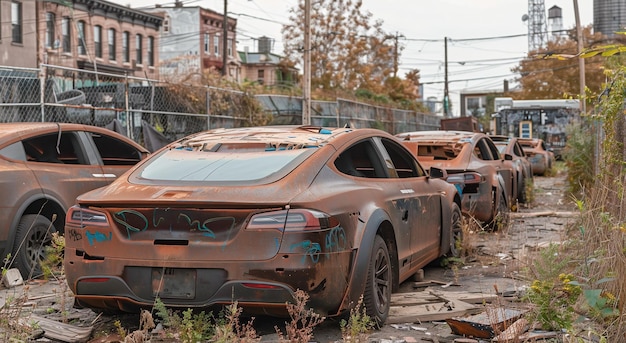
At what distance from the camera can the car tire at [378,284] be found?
5473 millimetres

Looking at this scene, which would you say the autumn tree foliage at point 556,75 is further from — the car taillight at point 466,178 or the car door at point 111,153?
the car door at point 111,153

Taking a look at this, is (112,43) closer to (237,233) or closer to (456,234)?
(456,234)

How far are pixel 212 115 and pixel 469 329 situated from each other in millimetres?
16972

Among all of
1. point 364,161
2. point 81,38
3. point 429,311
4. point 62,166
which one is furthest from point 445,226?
point 81,38

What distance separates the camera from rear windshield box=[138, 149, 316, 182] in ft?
17.7

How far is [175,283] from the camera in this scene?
5.04 meters

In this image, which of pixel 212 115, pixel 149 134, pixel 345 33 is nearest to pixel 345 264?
pixel 149 134

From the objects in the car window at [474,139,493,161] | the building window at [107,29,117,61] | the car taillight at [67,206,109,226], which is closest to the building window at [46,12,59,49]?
the building window at [107,29,117,61]

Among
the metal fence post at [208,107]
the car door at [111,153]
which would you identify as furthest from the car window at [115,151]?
the metal fence post at [208,107]

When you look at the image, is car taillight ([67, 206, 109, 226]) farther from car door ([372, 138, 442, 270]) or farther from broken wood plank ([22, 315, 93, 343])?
car door ([372, 138, 442, 270])

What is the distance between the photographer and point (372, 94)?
4841 centimetres

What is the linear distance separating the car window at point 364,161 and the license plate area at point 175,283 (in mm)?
1843

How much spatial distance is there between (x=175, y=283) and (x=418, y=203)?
2791 mm

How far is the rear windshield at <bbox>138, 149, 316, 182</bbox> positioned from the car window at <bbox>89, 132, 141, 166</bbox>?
147 inches
